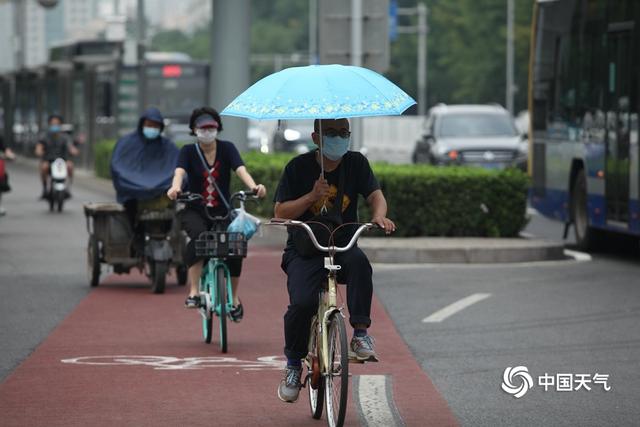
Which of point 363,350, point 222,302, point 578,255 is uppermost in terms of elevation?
point 363,350

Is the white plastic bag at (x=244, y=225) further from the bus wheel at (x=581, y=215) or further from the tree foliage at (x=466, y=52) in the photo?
the tree foliage at (x=466, y=52)

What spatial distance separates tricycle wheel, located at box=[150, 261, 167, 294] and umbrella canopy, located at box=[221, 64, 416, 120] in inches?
267

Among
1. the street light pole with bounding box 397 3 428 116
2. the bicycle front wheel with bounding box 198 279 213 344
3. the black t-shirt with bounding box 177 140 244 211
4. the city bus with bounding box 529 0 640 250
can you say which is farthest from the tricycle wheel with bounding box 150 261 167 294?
the street light pole with bounding box 397 3 428 116

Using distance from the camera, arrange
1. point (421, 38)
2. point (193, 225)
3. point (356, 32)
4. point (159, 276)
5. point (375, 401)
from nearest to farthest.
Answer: point (375, 401) → point (193, 225) → point (159, 276) → point (356, 32) → point (421, 38)

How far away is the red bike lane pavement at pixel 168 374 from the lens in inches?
338

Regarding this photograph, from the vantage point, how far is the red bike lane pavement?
338 inches

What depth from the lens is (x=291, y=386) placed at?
8445 millimetres

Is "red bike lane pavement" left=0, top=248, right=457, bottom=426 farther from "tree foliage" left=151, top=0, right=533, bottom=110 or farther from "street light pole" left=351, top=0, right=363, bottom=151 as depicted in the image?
"tree foliage" left=151, top=0, right=533, bottom=110

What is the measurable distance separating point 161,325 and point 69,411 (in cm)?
404

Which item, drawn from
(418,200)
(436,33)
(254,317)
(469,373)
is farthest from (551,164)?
(436,33)

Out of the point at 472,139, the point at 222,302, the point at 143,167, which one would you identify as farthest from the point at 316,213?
the point at 472,139

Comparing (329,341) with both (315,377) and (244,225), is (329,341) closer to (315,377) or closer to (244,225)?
(315,377)

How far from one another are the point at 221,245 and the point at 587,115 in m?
9.30

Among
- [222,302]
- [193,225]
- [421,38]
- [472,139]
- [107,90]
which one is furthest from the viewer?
[421,38]
